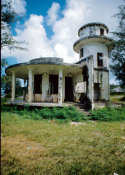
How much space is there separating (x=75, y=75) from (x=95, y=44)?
505 centimetres

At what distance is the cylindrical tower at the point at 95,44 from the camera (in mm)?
12312

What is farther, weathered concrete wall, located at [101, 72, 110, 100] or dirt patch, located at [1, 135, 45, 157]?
weathered concrete wall, located at [101, 72, 110, 100]

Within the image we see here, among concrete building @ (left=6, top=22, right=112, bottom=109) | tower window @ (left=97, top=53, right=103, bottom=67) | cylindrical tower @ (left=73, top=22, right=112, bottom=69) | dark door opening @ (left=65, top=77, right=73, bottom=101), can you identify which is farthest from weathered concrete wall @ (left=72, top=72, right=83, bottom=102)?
tower window @ (left=97, top=53, right=103, bottom=67)

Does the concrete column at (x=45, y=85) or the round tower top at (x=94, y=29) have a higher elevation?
the round tower top at (x=94, y=29)

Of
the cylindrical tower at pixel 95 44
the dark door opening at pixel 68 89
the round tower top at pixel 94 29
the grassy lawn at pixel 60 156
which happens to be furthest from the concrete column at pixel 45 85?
the round tower top at pixel 94 29

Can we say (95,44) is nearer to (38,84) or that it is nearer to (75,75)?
(75,75)

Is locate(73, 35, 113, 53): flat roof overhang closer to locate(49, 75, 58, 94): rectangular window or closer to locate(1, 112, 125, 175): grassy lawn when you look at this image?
locate(49, 75, 58, 94): rectangular window

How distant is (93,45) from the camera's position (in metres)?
12.7

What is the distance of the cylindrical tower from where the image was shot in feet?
40.4

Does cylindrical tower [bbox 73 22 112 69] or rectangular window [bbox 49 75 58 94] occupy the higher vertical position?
cylindrical tower [bbox 73 22 112 69]

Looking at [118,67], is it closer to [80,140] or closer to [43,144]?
[80,140]

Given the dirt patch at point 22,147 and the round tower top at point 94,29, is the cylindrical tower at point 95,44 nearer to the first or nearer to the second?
the round tower top at point 94,29

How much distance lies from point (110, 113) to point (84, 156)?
5.22 metres

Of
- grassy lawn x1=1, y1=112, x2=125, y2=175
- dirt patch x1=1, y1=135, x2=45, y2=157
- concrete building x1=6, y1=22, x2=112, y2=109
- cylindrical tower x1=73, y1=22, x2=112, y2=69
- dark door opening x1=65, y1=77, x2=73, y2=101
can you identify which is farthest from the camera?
cylindrical tower x1=73, y1=22, x2=112, y2=69
